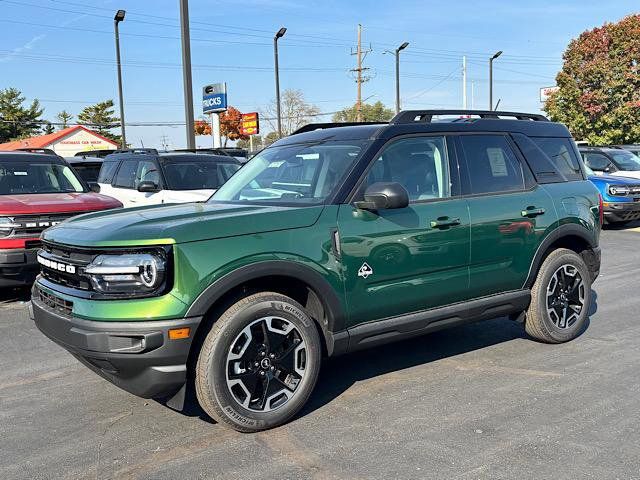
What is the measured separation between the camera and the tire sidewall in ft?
16.8

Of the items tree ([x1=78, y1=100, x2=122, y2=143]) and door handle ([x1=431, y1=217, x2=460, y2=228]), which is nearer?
door handle ([x1=431, y1=217, x2=460, y2=228])

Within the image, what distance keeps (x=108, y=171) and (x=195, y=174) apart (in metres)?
2.55

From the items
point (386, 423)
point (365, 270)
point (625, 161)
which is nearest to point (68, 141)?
point (625, 161)

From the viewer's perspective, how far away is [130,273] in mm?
3330

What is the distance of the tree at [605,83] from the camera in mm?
27984

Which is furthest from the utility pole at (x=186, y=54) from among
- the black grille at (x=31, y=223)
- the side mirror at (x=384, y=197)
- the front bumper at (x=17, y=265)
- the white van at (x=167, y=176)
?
the side mirror at (x=384, y=197)

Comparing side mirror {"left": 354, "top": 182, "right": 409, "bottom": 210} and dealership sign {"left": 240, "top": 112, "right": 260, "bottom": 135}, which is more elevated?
dealership sign {"left": 240, "top": 112, "right": 260, "bottom": 135}

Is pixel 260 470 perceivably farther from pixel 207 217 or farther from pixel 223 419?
pixel 207 217

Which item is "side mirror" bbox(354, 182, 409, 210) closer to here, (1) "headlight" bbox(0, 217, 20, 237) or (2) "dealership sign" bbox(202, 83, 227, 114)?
(1) "headlight" bbox(0, 217, 20, 237)

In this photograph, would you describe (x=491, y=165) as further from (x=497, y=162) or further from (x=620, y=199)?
(x=620, y=199)

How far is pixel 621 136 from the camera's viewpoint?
28500 millimetres

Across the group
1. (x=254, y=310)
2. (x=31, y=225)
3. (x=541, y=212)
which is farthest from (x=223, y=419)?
(x=31, y=225)

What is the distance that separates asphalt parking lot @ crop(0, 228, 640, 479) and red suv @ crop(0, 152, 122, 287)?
1.62 meters

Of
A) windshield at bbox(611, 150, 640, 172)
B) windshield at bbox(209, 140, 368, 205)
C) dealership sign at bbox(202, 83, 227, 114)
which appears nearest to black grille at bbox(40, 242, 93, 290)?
windshield at bbox(209, 140, 368, 205)
